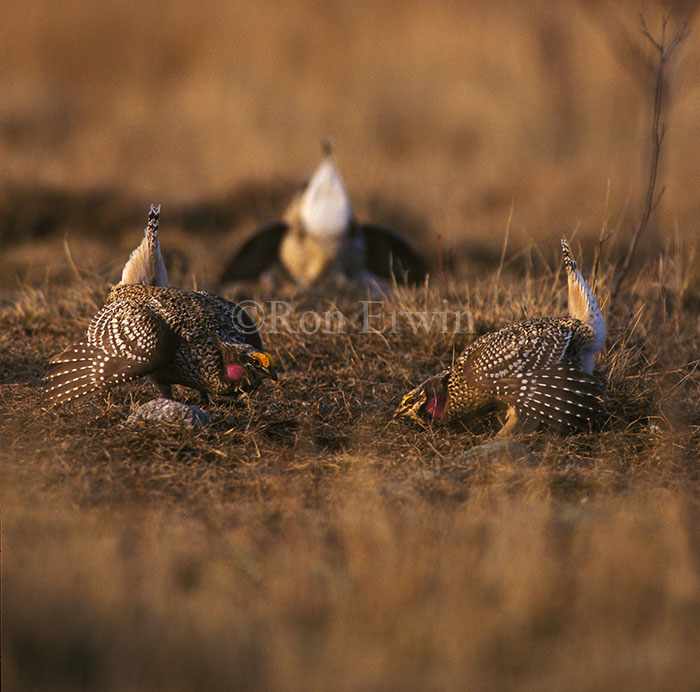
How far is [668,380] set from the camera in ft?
16.2

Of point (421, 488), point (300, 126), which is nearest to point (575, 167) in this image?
point (300, 126)

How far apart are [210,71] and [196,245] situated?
5.78m

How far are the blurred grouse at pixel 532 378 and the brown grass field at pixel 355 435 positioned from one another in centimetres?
12

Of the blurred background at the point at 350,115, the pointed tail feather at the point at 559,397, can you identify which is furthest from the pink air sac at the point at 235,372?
the blurred background at the point at 350,115

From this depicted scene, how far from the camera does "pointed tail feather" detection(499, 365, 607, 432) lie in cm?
407

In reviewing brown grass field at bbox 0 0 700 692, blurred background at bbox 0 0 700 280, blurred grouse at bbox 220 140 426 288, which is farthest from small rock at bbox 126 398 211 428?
blurred grouse at bbox 220 140 426 288

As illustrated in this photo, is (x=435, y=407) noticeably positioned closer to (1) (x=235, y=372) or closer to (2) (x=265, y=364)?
(2) (x=265, y=364)

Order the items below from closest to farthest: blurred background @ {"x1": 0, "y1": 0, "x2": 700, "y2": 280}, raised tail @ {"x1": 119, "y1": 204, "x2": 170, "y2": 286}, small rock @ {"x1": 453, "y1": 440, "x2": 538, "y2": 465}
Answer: small rock @ {"x1": 453, "y1": 440, "x2": 538, "y2": 465} < raised tail @ {"x1": 119, "y1": 204, "x2": 170, "y2": 286} < blurred background @ {"x1": 0, "y1": 0, "x2": 700, "y2": 280}

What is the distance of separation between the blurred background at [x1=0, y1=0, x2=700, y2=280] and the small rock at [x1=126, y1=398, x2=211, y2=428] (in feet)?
10.7

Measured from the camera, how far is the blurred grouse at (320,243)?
27.3 feet

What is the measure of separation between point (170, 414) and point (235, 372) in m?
0.33

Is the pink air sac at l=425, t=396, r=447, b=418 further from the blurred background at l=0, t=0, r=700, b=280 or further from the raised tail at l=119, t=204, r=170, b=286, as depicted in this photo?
the blurred background at l=0, t=0, r=700, b=280

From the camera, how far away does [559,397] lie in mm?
4078

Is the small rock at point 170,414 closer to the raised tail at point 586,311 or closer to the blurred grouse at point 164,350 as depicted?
the blurred grouse at point 164,350
